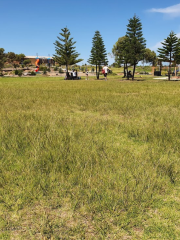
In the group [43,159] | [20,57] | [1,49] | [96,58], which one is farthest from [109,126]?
[20,57]

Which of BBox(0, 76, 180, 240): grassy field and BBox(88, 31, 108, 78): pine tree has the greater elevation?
BBox(88, 31, 108, 78): pine tree

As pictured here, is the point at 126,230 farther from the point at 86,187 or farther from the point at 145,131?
the point at 145,131

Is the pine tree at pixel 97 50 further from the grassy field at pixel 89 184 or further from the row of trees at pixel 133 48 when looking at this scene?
the grassy field at pixel 89 184

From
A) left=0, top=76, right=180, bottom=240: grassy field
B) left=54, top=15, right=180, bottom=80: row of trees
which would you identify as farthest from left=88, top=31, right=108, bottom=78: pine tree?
left=0, top=76, right=180, bottom=240: grassy field

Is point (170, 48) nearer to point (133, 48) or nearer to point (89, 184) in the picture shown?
point (133, 48)

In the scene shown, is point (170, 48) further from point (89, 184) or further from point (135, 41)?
point (89, 184)

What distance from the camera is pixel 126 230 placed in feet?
6.55

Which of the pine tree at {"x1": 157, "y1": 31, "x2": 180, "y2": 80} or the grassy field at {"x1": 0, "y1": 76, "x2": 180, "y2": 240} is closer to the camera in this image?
the grassy field at {"x1": 0, "y1": 76, "x2": 180, "y2": 240}

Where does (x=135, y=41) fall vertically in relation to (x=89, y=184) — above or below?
above

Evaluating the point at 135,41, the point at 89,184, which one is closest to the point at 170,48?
the point at 135,41

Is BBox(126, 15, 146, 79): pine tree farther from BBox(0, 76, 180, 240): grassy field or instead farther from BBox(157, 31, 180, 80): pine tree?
BBox(0, 76, 180, 240): grassy field

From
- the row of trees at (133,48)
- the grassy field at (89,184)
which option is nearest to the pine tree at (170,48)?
the row of trees at (133,48)

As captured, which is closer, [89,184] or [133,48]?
[89,184]

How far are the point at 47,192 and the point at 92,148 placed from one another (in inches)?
53.4
